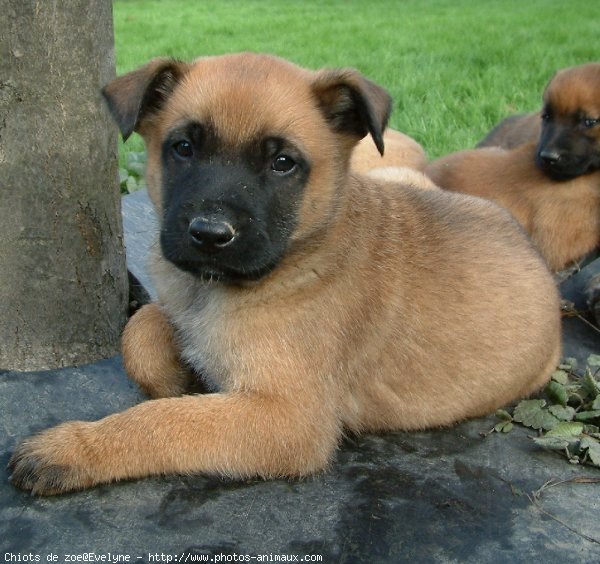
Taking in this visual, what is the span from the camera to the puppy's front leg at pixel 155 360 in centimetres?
400

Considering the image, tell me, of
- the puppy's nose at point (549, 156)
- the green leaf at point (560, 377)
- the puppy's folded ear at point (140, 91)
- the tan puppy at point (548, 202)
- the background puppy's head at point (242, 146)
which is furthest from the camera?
the tan puppy at point (548, 202)

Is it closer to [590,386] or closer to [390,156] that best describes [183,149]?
[590,386]

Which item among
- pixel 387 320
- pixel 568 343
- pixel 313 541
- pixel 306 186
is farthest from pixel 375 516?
pixel 568 343

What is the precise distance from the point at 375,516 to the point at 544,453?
985 mm

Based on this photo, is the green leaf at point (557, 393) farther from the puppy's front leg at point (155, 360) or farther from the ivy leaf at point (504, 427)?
the puppy's front leg at point (155, 360)

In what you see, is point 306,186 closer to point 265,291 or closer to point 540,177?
point 265,291

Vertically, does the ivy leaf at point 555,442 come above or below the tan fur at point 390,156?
below

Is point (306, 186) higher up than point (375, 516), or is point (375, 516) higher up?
point (306, 186)

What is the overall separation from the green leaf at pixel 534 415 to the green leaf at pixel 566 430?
62 mm

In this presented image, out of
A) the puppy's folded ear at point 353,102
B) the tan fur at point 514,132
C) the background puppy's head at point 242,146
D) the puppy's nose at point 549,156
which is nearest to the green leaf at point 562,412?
the background puppy's head at point 242,146

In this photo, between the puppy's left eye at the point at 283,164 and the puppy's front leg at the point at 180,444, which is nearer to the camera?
the puppy's front leg at the point at 180,444

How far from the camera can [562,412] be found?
4.13 m

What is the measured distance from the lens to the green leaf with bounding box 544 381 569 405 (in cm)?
427

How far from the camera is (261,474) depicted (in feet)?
11.1
